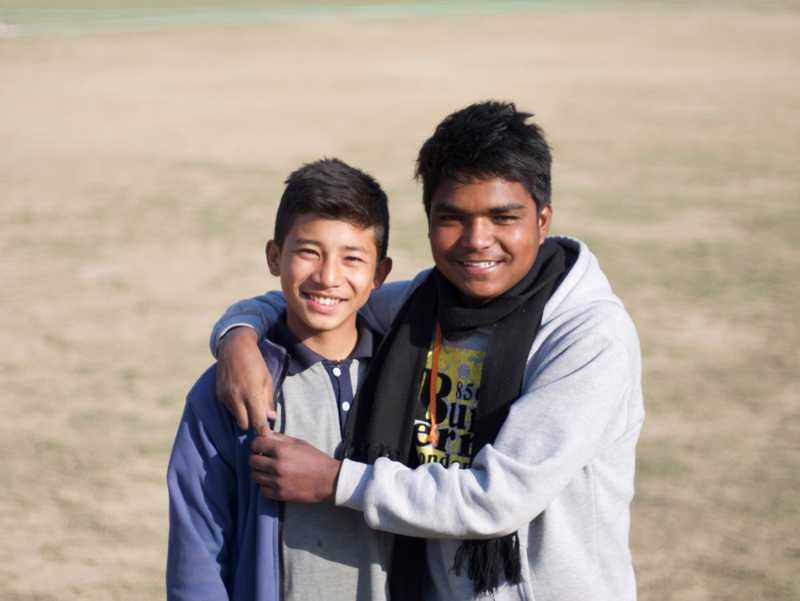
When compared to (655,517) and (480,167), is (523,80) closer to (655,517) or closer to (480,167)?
(655,517)

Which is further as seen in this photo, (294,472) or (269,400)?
(269,400)

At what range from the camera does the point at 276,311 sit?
2855mm

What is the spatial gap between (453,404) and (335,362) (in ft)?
1.00

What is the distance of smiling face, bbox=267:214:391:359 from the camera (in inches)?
101

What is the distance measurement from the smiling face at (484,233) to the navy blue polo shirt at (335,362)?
1.03ft

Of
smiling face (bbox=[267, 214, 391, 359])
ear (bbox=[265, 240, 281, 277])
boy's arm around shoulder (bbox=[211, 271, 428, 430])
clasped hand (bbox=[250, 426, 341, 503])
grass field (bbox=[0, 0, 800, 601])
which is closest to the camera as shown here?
clasped hand (bbox=[250, 426, 341, 503])

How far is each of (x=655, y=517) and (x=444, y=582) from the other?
8.18 feet

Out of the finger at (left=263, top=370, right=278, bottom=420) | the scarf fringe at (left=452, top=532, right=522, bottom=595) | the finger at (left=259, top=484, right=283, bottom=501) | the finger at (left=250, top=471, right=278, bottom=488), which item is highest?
the finger at (left=263, top=370, right=278, bottom=420)

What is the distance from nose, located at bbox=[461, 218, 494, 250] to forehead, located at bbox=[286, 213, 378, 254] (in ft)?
0.91

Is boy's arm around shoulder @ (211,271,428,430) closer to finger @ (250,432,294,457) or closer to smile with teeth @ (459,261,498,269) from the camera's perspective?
finger @ (250,432,294,457)

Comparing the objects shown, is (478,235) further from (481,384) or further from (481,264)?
(481,384)

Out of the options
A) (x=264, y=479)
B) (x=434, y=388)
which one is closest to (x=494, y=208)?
(x=434, y=388)

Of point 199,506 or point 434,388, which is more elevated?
point 434,388

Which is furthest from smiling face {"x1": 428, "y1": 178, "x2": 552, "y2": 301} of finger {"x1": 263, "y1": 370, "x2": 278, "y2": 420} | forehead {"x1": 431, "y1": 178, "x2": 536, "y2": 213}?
finger {"x1": 263, "y1": 370, "x2": 278, "y2": 420}
